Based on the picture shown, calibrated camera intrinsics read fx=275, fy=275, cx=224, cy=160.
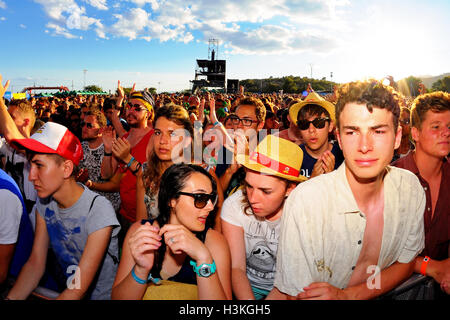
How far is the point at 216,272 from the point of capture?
6.20 ft

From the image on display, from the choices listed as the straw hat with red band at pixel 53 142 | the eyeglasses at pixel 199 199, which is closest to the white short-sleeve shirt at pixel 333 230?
the eyeglasses at pixel 199 199

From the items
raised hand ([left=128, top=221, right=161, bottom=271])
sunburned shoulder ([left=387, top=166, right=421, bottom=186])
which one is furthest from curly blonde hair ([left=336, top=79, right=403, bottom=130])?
raised hand ([left=128, top=221, right=161, bottom=271])

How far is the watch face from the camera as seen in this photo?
1.79 meters

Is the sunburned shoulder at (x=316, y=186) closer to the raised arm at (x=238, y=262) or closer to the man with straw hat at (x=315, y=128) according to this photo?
the raised arm at (x=238, y=262)

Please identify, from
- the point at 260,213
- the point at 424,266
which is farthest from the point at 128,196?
the point at 424,266

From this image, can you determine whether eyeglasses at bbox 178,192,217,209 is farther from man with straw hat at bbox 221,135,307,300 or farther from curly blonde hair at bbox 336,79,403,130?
curly blonde hair at bbox 336,79,403,130

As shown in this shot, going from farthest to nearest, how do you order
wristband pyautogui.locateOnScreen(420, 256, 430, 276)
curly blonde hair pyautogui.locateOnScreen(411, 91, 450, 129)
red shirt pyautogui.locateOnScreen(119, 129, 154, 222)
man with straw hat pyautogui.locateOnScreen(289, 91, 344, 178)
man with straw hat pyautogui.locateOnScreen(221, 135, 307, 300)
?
red shirt pyautogui.locateOnScreen(119, 129, 154, 222) → man with straw hat pyautogui.locateOnScreen(289, 91, 344, 178) → curly blonde hair pyautogui.locateOnScreen(411, 91, 450, 129) → man with straw hat pyautogui.locateOnScreen(221, 135, 307, 300) → wristband pyautogui.locateOnScreen(420, 256, 430, 276)

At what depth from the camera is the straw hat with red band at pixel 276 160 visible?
224 centimetres

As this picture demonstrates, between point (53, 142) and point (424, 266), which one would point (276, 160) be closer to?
point (424, 266)

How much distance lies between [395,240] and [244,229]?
113 cm

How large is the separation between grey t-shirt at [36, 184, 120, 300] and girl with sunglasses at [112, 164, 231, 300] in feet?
1.42

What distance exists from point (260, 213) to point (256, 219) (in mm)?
163

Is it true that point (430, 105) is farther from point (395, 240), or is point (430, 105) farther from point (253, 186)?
point (253, 186)
